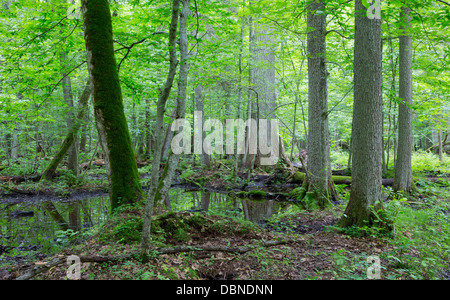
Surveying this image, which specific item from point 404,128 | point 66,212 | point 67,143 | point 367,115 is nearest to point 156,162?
point 367,115

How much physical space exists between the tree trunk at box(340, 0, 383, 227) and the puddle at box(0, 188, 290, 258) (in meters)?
3.02

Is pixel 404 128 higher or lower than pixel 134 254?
higher

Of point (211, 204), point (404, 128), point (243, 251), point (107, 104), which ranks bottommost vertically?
point (211, 204)

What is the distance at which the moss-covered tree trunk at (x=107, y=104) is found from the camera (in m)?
5.14

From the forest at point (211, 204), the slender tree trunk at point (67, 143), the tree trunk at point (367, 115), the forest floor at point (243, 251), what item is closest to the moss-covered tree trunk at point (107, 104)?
the forest at point (211, 204)

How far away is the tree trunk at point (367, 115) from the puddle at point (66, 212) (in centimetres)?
302

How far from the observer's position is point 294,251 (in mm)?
4176

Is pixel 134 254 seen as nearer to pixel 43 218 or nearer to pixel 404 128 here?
pixel 43 218

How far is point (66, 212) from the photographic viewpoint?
8234mm

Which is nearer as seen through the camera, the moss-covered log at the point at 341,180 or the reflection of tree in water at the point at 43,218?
the reflection of tree in water at the point at 43,218

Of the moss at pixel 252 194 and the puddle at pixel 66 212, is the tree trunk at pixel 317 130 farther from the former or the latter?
the moss at pixel 252 194

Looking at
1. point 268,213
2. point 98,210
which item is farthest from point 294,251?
point 98,210

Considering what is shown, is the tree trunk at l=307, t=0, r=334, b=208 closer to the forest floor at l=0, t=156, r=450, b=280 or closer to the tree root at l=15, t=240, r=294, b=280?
the forest floor at l=0, t=156, r=450, b=280

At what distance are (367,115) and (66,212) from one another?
8503mm
